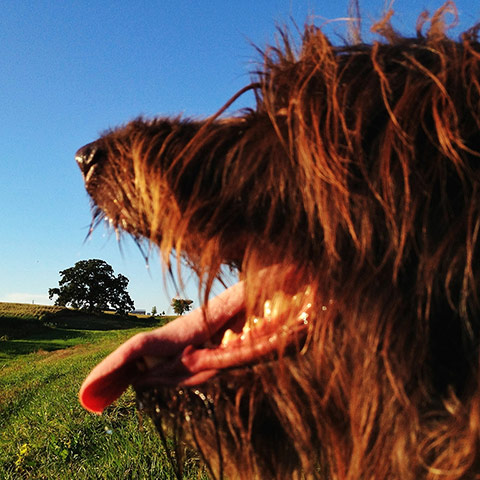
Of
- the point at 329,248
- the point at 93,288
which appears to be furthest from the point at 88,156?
the point at 93,288

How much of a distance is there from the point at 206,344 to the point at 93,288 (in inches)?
3085

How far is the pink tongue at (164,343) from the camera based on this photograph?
1985 millimetres

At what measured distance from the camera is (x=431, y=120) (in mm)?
1514

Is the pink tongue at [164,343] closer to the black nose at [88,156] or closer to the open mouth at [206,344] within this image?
the open mouth at [206,344]

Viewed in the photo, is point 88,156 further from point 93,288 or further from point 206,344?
point 93,288

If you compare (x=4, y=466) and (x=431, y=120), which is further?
(x=4, y=466)

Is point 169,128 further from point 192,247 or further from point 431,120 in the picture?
point 431,120

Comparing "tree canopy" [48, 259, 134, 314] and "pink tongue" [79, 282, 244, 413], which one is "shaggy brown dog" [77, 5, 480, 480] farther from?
"tree canopy" [48, 259, 134, 314]

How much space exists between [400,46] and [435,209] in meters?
0.53

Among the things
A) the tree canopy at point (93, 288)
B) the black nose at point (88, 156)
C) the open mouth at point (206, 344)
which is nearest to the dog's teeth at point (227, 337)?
the open mouth at point (206, 344)

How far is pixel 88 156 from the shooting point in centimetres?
194

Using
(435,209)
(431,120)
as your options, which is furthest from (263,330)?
(431,120)

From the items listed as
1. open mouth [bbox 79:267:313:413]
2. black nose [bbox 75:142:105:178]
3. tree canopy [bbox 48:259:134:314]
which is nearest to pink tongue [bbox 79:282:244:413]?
open mouth [bbox 79:267:313:413]

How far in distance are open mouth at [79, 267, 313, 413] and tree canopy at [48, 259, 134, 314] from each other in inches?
2966
